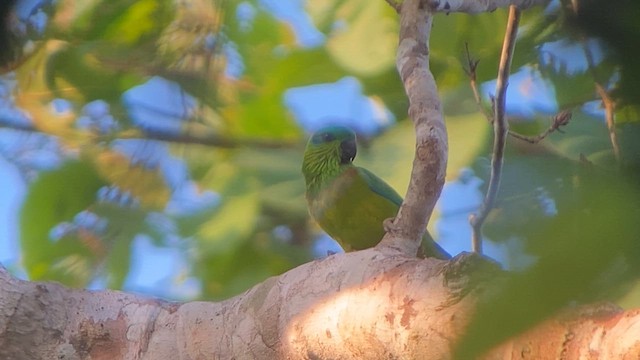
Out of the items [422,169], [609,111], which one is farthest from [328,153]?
[609,111]

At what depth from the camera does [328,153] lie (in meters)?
0.99

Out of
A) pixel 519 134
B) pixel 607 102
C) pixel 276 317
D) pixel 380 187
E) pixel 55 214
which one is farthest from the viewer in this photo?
pixel 55 214

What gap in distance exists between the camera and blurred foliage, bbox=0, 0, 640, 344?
91 centimetres

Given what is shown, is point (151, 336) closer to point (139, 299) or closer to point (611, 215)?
point (139, 299)

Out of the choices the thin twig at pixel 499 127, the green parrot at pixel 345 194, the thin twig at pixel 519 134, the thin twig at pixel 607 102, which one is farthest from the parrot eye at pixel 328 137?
the thin twig at pixel 607 102

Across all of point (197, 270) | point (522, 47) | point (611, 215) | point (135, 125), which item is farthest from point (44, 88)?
point (611, 215)

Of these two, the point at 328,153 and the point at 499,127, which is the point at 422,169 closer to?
the point at 499,127

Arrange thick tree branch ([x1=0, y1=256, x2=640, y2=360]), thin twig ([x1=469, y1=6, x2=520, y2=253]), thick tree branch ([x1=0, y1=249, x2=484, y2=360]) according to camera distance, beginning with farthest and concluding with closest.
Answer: thin twig ([x1=469, y1=6, x2=520, y2=253]) < thick tree branch ([x1=0, y1=249, x2=484, y2=360]) < thick tree branch ([x1=0, y1=256, x2=640, y2=360])

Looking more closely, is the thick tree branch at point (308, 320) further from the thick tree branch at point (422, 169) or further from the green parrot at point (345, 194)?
the green parrot at point (345, 194)

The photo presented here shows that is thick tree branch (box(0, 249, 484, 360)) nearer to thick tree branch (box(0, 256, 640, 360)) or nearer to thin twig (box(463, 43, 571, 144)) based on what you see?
thick tree branch (box(0, 256, 640, 360))

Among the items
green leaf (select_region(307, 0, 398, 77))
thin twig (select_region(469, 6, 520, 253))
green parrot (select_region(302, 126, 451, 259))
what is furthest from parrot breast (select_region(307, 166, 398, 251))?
thin twig (select_region(469, 6, 520, 253))

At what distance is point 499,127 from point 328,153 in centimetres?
38

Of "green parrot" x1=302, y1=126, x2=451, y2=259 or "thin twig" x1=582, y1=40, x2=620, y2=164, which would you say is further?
"green parrot" x1=302, y1=126, x2=451, y2=259

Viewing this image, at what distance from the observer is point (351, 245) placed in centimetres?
93
